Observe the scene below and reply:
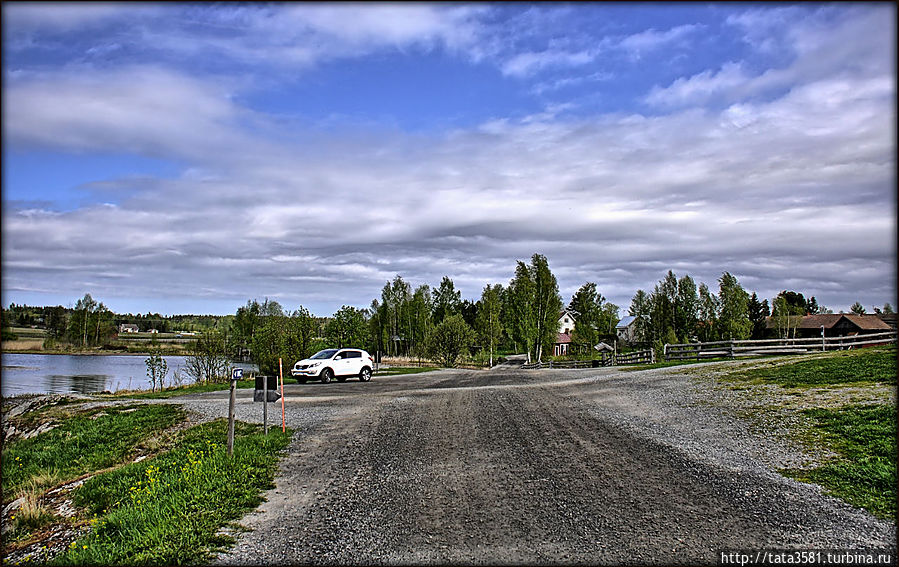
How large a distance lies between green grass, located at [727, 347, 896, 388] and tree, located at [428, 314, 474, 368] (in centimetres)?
2667

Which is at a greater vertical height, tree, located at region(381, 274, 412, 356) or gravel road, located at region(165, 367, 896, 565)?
tree, located at region(381, 274, 412, 356)

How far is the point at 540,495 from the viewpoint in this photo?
7387mm

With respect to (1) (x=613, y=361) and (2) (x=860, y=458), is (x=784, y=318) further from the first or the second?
(2) (x=860, y=458)

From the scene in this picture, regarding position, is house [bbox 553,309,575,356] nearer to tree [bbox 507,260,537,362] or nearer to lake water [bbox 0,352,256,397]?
tree [bbox 507,260,537,362]

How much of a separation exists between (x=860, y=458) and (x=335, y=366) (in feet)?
68.5

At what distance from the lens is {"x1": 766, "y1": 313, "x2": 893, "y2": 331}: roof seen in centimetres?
6624

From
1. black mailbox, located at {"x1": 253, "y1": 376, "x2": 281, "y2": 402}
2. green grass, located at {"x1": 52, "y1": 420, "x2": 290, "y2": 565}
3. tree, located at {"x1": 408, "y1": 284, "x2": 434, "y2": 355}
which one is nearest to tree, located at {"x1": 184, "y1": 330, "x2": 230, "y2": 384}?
black mailbox, located at {"x1": 253, "y1": 376, "x2": 281, "y2": 402}

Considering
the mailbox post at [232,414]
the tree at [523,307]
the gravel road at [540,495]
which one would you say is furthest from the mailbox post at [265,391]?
the tree at [523,307]

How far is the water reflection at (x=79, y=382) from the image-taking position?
32.7 m

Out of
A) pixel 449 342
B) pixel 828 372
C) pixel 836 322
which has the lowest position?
pixel 828 372

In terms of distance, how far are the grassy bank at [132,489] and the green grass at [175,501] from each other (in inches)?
0.6

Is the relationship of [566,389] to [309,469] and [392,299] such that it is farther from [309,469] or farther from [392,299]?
[392,299]

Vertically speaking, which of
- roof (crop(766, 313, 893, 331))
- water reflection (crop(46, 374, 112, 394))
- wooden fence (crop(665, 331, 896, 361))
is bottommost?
water reflection (crop(46, 374, 112, 394))

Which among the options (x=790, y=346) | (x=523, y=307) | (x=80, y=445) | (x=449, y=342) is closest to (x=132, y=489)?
(x=80, y=445)
